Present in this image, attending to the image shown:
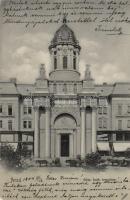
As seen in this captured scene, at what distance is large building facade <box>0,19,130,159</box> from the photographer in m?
4.04

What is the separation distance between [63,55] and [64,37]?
20 cm

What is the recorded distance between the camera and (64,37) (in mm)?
4062

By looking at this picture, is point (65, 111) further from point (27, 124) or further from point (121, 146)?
point (121, 146)

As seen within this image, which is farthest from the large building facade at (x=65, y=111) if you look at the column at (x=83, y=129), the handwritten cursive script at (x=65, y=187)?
the handwritten cursive script at (x=65, y=187)

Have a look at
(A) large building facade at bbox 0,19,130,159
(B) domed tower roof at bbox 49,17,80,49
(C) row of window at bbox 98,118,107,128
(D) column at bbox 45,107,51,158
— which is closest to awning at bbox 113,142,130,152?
Answer: (A) large building facade at bbox 0,19,130,159

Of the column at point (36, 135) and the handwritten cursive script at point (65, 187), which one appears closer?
the handwritten cursive script at point (65, 187)

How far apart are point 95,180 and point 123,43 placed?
0.92 metres

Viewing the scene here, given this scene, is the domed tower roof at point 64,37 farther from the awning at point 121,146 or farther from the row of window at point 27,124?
the awning at point 121,146

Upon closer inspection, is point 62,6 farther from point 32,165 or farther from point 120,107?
point 32,165

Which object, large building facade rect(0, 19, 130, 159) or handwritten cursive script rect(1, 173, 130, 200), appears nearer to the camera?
handwritten cursive script rect(1, 173, 130, 200)

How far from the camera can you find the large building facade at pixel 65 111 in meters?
4.04

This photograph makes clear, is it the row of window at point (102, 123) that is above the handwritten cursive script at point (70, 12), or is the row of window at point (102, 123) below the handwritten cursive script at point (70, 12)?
below

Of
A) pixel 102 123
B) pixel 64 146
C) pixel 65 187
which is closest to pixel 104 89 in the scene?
pixel 102 123

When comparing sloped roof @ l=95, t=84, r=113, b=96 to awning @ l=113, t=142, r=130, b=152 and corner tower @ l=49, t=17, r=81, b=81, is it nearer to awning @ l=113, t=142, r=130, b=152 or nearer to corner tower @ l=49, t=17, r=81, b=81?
corner tower @ l=49, t=17, r=81, b=81
